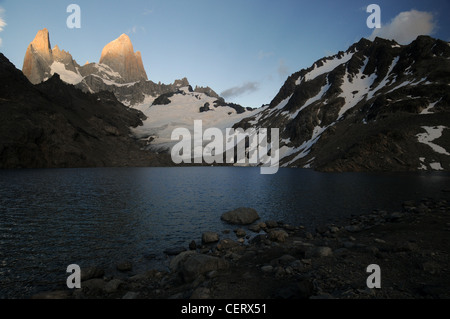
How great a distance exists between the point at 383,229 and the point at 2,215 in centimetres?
4222

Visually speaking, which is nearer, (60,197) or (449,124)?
(60,197)

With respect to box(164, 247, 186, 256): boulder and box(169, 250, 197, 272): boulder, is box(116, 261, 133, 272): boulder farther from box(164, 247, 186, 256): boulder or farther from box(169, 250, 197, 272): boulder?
box(164, 247, 186, 256): boulder

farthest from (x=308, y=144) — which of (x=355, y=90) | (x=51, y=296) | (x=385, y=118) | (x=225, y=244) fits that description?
(x=51, y=296)

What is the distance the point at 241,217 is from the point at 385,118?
120 meters

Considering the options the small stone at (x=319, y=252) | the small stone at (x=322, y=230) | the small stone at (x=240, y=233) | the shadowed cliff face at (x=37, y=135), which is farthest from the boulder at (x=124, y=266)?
the shadowed cliff face at (x=37, y=135)

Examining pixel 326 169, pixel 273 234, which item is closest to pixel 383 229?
pixel 273 234

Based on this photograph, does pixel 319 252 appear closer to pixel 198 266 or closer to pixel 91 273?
pixel 198 266

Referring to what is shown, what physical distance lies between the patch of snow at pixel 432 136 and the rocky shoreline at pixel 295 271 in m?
92.2

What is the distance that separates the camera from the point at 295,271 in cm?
1319

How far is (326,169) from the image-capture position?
102938 millimetres

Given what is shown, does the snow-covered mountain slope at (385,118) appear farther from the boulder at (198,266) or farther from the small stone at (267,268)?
the boulder at (198,266)

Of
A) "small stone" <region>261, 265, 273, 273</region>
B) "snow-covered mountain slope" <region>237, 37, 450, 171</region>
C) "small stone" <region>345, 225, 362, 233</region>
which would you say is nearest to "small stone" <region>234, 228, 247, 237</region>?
"small stone" <region>261, 265, 273, 273</region>

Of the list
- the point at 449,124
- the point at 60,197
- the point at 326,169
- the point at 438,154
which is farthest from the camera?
the point at 326,169
